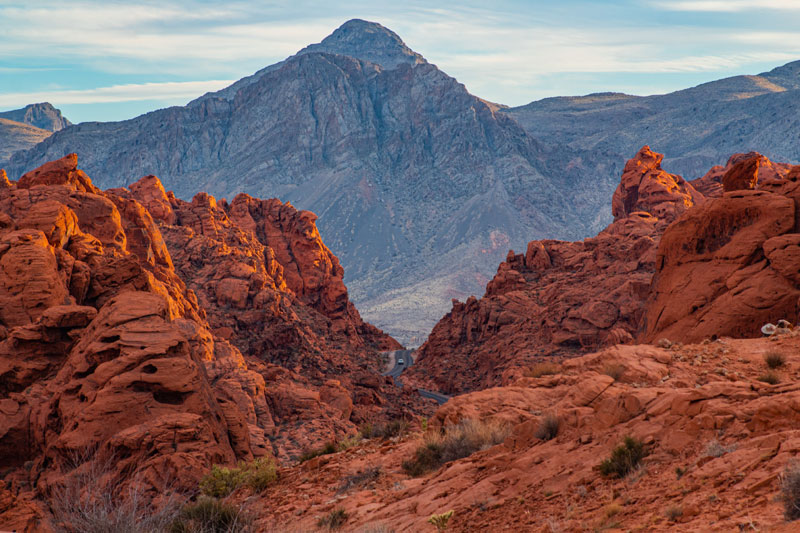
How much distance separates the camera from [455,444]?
14.4m

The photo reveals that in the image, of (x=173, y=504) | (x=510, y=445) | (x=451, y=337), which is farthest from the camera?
(x=451, y=337)

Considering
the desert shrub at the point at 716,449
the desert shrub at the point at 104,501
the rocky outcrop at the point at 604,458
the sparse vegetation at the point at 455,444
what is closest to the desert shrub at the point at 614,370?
the rocky outcrop at the point at 604,458

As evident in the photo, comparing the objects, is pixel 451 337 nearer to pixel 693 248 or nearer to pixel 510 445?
pixel 693 248

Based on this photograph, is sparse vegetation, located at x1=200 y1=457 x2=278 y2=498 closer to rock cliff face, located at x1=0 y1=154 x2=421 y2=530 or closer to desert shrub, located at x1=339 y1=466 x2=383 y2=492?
rock cliff face, located at x1=0 y1=154 x2=421 y2=530

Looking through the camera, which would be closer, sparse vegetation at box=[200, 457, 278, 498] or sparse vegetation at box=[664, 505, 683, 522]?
sparse vegetation at box=[664, 505, 683, 522]

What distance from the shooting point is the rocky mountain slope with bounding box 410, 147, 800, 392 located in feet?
78.1

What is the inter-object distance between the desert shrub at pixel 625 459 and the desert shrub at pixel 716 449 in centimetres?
93

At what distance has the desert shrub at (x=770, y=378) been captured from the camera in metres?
12.4

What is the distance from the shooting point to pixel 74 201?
153 ft

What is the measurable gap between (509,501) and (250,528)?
198 inches

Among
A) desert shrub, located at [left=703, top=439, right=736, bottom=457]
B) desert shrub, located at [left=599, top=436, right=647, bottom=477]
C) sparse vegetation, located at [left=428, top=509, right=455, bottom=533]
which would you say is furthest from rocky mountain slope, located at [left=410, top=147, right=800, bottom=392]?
sparse vegetation, located at [left=428, top=509, right=455, bottom=533]

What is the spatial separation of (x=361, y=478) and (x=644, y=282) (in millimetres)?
44576

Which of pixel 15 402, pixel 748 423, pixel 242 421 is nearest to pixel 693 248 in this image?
Result: pixel 242 421

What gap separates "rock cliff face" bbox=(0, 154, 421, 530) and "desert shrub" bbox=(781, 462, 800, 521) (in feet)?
41.0
